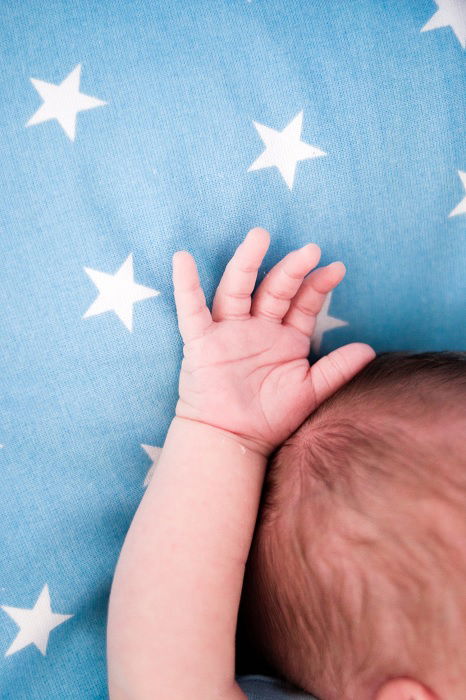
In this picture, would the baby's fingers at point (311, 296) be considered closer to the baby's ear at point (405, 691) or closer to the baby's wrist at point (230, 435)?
the baby's wrist at point (230, 435)

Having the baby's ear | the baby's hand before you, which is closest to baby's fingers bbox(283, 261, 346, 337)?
the baby's hand

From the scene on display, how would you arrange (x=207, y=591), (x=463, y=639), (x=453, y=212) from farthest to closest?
1. (x=453, y=212)
2. (x=207, y=591)
3. (x=463, y=639)

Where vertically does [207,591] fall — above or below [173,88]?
below

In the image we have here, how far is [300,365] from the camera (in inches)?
34.7

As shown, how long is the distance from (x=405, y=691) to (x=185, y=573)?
0.27 meters

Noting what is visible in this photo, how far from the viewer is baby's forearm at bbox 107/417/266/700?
76 centimetres

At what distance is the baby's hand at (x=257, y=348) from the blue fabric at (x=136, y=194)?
0.04 meters

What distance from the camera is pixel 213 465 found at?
32.5 inches

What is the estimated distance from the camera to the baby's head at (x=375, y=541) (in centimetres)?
68

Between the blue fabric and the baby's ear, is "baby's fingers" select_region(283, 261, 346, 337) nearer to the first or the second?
the blue fabric

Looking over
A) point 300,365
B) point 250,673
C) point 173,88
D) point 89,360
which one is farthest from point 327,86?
point 250,673

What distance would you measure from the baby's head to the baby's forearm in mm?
47

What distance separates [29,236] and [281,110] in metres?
0.35

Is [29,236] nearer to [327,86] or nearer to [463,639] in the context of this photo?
[327,86]
